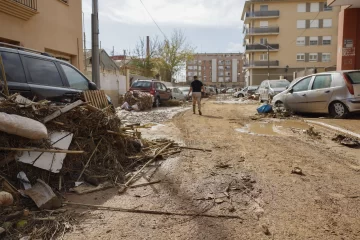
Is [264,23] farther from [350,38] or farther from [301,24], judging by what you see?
[350,38]

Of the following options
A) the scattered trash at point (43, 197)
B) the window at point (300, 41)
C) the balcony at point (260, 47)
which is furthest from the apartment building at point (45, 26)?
the window at point (300, 41)

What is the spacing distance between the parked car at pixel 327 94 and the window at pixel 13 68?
369 inches

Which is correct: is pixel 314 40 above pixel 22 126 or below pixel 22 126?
above

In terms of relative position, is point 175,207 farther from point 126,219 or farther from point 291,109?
point 291,109

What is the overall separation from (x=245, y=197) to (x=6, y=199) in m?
2.73

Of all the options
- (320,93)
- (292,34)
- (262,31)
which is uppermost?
(262,31)

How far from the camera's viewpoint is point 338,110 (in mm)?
10602

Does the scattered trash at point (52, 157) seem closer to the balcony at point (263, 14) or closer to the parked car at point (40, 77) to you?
the parked car at point (40, 77)

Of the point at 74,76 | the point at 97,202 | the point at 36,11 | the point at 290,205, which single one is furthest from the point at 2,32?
the point at 290,205

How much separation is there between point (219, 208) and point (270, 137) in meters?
4.72

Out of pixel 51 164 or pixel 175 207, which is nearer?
pixel 175 207

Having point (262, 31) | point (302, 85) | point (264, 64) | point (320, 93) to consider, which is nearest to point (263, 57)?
point (264, 64)

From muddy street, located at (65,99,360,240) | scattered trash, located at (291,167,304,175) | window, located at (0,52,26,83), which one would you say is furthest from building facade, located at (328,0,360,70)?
window, located at (0,52,26,83)

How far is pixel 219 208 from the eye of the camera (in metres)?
3.56
